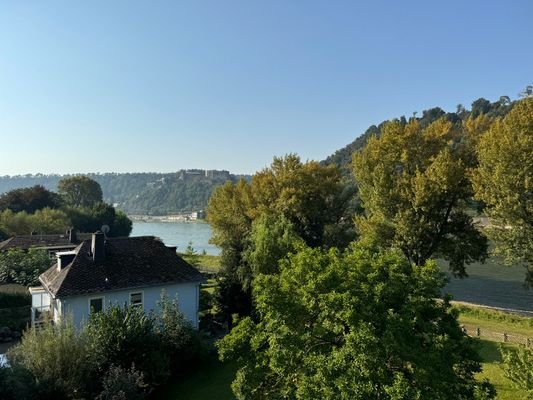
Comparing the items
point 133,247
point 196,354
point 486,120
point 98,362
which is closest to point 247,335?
point 98,362

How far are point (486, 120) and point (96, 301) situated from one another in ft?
92.3

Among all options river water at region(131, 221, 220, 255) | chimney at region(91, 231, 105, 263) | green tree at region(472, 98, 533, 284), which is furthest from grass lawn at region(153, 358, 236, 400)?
river water at region(131, 221, 220, 255)

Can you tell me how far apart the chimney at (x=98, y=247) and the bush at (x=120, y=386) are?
409 inches

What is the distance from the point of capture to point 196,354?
71.8 ft

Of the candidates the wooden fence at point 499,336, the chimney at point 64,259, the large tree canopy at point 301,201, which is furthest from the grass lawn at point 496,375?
the chimney at point 64,259

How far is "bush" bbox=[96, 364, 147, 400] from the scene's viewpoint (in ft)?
51.9

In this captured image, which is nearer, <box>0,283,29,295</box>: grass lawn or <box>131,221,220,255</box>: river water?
<box>0,283,29,295</box>: grass lawn

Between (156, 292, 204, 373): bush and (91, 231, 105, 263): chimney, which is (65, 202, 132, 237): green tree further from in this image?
(156, 292, 204, 373): bush

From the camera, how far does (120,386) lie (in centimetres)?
1606

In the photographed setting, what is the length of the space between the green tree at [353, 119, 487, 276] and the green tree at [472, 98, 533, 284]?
354 centimetres

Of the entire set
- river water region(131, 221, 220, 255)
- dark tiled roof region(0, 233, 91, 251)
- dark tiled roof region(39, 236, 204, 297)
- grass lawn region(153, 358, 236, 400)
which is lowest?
river water region(131, 221, 220, 255)

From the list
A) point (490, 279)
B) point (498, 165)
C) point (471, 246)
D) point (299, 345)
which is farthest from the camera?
point (490, 279)

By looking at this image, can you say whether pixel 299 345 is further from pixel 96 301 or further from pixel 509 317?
pixel 509 317

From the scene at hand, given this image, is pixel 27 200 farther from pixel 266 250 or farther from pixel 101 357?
pixel 101 357
